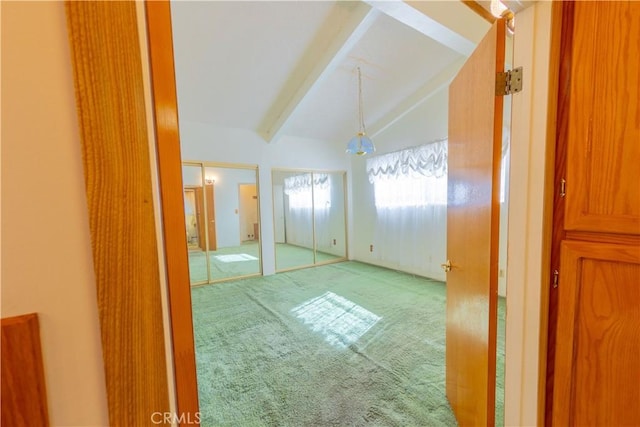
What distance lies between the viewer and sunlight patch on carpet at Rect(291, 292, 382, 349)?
2316mm

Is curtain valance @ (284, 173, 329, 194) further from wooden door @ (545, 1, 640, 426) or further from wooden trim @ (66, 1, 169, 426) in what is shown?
wooden trim @ (66, 1, 169, 426)

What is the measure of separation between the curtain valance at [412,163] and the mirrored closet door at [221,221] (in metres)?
2.07

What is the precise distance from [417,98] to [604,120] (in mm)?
3233

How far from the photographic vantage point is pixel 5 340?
33 centimetres

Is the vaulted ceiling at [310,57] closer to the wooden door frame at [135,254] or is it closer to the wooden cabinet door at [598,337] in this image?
the wooden cabinet door at [598,337]

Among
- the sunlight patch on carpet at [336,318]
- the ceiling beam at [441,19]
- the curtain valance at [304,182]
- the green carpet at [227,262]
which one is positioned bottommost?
the sunlight patch on carpet at [336,318]

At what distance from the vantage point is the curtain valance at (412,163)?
11.1 ft

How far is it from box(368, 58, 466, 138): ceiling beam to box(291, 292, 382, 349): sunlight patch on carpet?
111 inches

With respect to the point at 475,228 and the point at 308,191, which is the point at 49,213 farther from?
the point at 308,191

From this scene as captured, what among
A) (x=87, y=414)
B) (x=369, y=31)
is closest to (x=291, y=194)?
(x=369, y=31)

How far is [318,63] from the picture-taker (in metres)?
2.82

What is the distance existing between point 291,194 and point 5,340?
483 cm

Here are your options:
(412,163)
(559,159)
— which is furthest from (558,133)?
(412,163)

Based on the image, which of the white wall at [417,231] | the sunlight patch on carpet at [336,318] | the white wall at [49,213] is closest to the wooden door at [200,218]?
the sunlight patch on carpet at [336,318]
